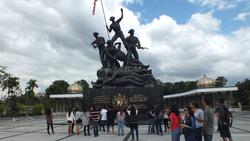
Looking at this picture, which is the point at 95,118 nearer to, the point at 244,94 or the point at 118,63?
the point at 118,63

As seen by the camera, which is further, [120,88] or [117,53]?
[117,53]

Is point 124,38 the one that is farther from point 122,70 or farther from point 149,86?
point 149,86

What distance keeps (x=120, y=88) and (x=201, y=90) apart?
1072 inches

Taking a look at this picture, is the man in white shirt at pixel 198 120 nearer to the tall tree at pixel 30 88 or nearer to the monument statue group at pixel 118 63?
the monument statue group at pixel 118 63

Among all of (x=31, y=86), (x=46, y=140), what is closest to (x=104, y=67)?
(x=46, y=140)

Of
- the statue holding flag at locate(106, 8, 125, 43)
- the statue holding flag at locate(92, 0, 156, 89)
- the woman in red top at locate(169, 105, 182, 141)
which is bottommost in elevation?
the woman in red top at locate(169, 105, 182, 141)

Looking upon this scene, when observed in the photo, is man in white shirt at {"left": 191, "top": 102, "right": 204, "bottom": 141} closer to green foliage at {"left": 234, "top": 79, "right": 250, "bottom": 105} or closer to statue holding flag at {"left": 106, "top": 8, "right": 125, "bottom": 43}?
statue holding flag at {"left": 106, "top": 8, "right": 125, "bottom": 43}

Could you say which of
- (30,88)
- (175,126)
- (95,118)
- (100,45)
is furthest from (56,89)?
(175,126)

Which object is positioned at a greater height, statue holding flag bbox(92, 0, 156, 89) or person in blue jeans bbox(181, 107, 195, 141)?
statue holding flag bbox(92, 0, 156, 89)

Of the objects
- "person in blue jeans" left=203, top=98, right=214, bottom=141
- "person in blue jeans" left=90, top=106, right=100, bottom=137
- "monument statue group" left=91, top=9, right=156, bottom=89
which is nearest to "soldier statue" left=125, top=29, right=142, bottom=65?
"monument statue group" left=91, top=9, right=156, bottom=89

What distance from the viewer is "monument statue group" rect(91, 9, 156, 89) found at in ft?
83.0

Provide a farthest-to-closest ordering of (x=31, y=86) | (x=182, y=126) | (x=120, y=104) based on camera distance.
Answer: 1. (x=31, y=86)
2. (x=120, y=104)
3. (x=182, y=126)

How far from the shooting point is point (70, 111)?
1764cm

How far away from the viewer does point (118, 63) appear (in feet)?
89.3
